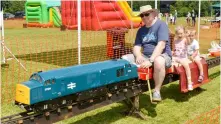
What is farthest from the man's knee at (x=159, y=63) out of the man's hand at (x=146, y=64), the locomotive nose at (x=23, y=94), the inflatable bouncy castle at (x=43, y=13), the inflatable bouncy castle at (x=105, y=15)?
the inflatable bouncy castle at (x=43, y=13)

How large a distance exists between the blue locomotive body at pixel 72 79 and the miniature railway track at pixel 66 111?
0.52 ft

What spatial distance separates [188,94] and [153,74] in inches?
72.8

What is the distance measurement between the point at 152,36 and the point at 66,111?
6.41 ft

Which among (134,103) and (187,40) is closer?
(134,103)

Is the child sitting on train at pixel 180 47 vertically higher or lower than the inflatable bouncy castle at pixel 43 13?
lower

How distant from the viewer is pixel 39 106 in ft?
11.5

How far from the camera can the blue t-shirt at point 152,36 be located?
479 centimetres

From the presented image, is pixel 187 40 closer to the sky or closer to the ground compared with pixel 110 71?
closer to the sky

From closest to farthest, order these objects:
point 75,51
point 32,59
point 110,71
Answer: point 110,71
point 32,59
point 75,51

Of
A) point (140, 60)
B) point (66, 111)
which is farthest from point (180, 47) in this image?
point (66, 111)

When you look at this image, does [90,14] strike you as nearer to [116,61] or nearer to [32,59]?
[32,59]

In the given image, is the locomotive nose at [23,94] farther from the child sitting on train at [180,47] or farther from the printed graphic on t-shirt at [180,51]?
the printed graphic on t-shirt at [180,51]

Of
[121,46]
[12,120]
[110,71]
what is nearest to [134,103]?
[110,71]

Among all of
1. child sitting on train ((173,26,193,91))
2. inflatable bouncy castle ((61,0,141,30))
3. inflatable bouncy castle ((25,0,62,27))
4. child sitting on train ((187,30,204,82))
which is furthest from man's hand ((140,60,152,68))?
inflatable bouncy castle ((25,0,62,27))
